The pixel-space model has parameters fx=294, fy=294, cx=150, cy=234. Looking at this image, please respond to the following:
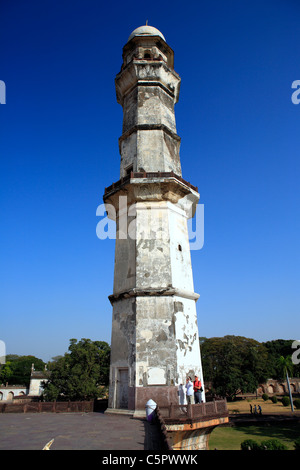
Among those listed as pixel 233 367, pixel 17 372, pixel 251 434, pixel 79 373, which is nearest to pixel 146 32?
pixel 79 373

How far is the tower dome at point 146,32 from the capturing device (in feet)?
73.8

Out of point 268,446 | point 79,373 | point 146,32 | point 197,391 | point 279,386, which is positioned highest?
point 146,32

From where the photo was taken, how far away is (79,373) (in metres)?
25.3

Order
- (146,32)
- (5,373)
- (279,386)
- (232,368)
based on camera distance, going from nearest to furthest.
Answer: (146,32), (232,368), (279,386), (5,373)

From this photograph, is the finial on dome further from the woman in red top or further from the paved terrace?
the paved terrace

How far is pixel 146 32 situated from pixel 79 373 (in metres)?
28.2

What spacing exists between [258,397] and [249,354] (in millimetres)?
10948

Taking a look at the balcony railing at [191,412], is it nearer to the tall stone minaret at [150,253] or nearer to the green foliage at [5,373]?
the tall stone minaret at [150,253]

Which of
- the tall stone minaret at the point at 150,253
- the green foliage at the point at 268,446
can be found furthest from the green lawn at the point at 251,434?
the tall stone minaret at the point at 150,253

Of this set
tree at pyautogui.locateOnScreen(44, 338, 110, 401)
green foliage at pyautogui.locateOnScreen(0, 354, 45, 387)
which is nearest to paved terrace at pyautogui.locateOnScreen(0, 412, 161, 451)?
tree at pyautogui.locateOnScreen(44, 338, 110, 401)

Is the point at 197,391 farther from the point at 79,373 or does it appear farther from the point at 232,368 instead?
the point at 232,368

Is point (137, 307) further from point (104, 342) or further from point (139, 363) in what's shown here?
point (104, 342)

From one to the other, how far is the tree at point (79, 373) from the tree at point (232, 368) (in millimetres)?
24686

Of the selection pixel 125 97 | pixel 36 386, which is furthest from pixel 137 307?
pixel 36 386
